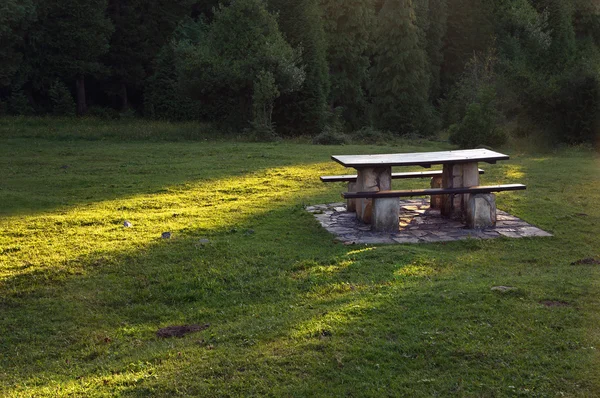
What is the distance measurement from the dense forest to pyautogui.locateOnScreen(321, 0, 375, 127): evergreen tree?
76 millimetres

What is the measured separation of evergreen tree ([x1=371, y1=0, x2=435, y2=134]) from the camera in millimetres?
34969

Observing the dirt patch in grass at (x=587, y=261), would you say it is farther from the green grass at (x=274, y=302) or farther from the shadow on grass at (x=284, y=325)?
the shadow on grass at (x=284, y=325)

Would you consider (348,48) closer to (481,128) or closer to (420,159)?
(481,128)

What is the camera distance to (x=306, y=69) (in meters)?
31.4

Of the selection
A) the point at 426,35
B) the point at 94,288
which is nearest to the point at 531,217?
the point at 94,288

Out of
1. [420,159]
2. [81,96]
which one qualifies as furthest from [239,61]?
[420,159]

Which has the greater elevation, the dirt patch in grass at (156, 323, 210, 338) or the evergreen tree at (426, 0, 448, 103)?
the evergreen tree at (426, 0, 448, 103)

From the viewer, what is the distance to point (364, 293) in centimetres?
627

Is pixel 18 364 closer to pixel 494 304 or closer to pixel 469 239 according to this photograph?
pixel 494 304

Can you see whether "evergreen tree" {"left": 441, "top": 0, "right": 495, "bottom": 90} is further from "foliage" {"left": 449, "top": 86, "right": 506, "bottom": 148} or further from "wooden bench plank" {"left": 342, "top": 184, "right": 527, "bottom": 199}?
"wooden bench plank" {"left": 342, "top": 184, "right": 527, "bottom": 199}

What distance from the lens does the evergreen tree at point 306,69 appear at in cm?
3072

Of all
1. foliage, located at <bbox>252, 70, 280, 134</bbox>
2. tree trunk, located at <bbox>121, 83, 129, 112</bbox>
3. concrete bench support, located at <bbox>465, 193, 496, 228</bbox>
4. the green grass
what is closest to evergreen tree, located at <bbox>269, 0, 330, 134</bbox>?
foliage, located at <bbox>252, 70, 280, 134</bbox>

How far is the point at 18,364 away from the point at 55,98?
3046 cm

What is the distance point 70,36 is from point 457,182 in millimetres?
27595
